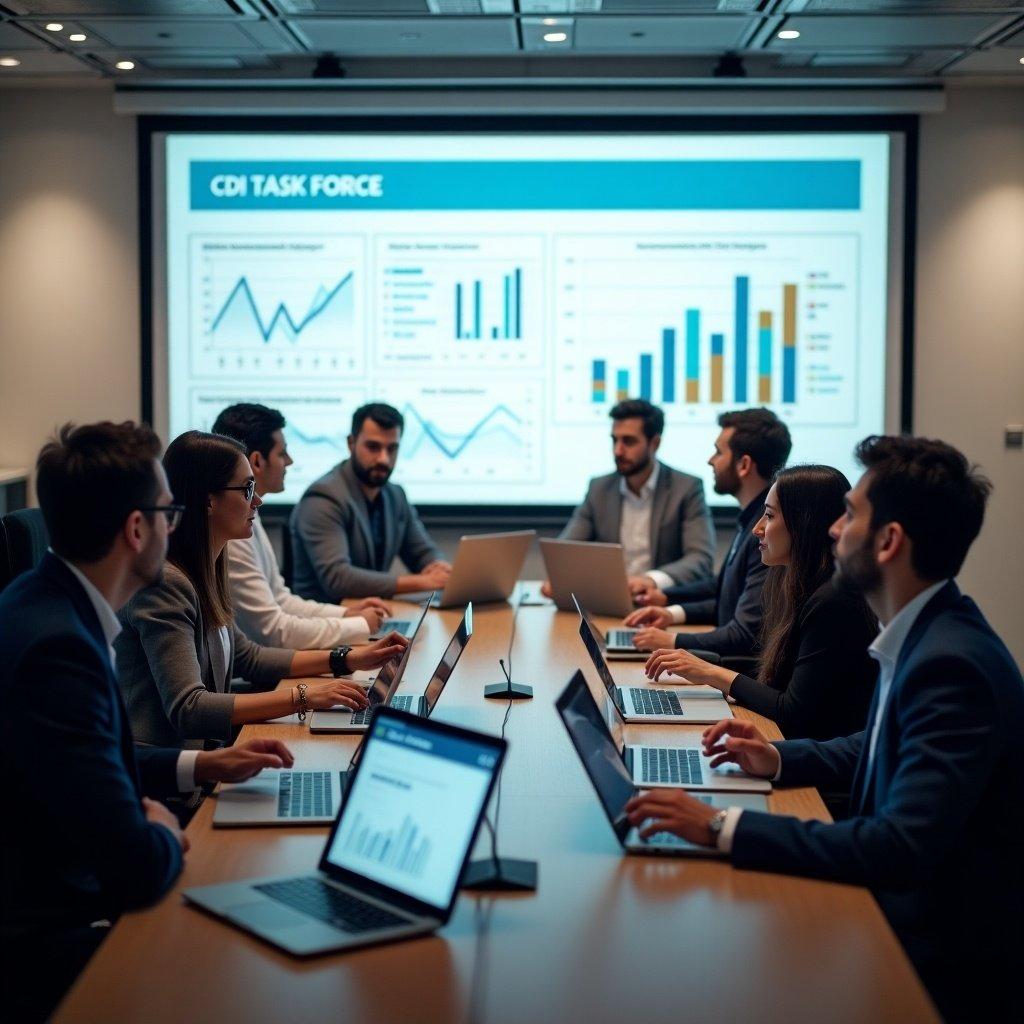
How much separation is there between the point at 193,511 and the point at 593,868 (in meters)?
1.28

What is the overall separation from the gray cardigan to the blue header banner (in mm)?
3784

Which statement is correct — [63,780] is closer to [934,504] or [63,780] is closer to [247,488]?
[247,488]

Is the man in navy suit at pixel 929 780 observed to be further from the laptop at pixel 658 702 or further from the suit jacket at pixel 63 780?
the suit jacket at pixel 63 780

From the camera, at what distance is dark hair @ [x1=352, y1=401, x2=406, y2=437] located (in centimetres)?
484

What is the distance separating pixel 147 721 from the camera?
2.59 meters

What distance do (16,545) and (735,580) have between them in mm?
2086

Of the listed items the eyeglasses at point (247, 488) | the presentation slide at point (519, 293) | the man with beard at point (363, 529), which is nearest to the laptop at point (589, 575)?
the man with beard at point (363, 529)

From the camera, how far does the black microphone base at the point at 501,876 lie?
1773 mm

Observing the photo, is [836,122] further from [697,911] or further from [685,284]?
[697,911]

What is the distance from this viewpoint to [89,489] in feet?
6.14

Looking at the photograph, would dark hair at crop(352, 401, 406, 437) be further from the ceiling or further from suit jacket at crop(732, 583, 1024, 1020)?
suit jacket at crop(732, 583, 1024, 1020)

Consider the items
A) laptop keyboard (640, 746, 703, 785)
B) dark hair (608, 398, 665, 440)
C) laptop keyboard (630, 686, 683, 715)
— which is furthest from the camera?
dark hair (608, 398, 665, 440)

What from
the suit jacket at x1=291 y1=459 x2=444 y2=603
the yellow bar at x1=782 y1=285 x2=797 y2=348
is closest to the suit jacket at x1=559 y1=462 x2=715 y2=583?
the suit jacket at x1=291 y1=459 x2=444 y2=603

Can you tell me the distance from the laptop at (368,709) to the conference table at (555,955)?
0.46m
